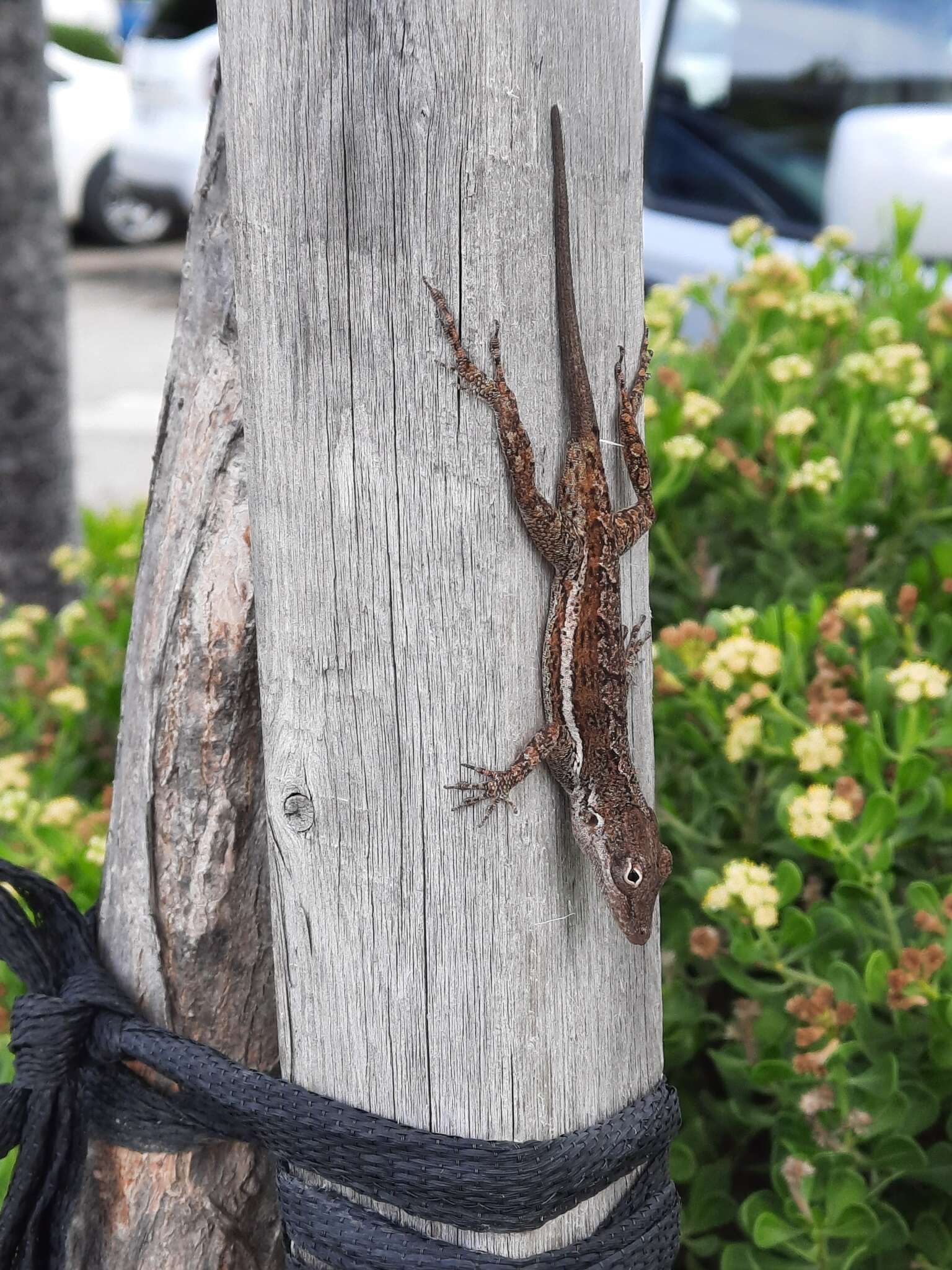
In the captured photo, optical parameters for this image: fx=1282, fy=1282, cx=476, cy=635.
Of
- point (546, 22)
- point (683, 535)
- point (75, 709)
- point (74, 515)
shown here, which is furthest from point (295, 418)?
point (74, 515)

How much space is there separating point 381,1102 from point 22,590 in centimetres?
387

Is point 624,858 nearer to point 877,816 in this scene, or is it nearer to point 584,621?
point 584,621

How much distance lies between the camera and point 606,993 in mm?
1749

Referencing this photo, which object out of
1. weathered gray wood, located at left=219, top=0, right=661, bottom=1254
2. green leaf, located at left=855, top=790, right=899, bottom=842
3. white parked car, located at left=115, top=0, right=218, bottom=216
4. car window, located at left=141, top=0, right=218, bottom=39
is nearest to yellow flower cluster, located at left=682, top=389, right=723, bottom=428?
green leaf, located at left=855, top=790, right=899, bottom=842

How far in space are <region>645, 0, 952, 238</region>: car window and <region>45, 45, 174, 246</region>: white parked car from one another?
491 inches

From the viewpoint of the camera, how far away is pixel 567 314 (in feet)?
5.24

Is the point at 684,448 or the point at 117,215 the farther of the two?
the point at 117,215

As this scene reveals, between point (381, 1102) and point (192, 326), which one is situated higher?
point (192, 326)

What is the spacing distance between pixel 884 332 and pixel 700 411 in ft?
1.82

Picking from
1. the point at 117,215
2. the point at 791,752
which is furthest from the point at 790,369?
the point at 117,215

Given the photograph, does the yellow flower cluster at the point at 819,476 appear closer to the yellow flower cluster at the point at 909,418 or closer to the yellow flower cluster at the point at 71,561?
the yellow flower cluster at the point at 909,418

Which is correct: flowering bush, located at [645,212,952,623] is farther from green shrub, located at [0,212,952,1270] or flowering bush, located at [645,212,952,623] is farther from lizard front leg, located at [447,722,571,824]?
lizard front leg, located at [447,722,571,824]

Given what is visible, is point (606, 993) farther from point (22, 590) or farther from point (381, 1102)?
point (22, 590)

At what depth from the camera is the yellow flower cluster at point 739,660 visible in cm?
255
